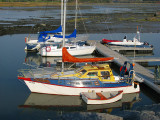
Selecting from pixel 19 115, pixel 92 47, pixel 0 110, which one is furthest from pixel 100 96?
pixel 92 47

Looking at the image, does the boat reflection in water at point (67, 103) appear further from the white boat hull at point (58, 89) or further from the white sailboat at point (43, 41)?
the white sailboat at point (43, 41)

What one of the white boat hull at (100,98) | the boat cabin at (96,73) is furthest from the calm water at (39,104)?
the boat cabin at (96,73)

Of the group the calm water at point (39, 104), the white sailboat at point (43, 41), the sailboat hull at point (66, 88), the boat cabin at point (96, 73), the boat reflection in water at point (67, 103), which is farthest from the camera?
the white sailboat at point (43, 41)

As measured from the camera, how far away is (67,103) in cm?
1875

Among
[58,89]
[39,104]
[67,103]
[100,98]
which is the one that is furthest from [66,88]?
[100,98]

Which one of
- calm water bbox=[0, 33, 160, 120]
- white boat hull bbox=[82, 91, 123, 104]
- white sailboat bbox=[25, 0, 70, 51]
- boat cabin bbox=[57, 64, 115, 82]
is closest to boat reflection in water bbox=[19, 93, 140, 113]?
calm water bbox=[0, 33, 160, 120]

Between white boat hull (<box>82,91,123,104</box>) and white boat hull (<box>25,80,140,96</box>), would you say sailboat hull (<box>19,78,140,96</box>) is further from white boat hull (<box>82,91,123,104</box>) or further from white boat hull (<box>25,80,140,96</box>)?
white boat hull (<box>82,91,123,104</box>)

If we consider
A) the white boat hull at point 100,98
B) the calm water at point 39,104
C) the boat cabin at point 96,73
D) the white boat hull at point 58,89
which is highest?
the boat cabin at point 96,73

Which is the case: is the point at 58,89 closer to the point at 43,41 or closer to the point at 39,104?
the point at 39,104

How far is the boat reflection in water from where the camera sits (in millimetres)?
17953

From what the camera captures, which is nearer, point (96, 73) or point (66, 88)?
point (66, 88)

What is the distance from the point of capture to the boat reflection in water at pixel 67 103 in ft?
58.9

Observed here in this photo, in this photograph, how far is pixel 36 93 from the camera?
19922 mm

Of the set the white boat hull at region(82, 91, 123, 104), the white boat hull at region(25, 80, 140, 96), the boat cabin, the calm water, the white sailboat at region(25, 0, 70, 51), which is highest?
the white sailboat at region(25, 0, 70, 51)
